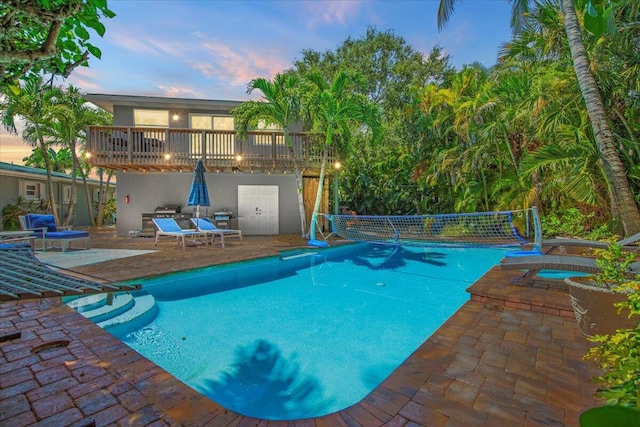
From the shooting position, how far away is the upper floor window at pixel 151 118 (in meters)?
13.2

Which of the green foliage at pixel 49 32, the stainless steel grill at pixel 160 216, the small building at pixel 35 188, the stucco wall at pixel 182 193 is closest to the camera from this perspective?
the green foliage at pixel 49 32

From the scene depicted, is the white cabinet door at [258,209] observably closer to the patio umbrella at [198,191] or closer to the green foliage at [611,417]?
the patio umbrella at [198,191]

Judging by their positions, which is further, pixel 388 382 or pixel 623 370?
pixel 388 382

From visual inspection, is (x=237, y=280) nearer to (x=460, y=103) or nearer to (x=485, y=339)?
(x=485, y=339)

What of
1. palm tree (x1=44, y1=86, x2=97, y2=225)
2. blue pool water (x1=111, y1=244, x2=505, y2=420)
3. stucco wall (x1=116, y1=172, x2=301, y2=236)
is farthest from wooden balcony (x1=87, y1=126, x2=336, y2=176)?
blue pool water (x1=111, y1=244, x2=505, y2=420)

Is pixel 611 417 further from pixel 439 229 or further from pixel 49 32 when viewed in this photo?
pixel 439 229

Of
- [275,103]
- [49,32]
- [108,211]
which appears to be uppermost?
[275,103]

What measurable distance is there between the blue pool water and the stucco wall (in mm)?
5936

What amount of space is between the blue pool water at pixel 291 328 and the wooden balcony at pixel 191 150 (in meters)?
5.31

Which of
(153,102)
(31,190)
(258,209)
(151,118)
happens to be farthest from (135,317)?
(31,190)

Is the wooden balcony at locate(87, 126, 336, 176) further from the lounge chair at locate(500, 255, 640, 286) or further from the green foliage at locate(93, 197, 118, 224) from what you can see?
the green foliage at locate(93, 197, 118, 224)

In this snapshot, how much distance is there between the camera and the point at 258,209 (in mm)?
13758

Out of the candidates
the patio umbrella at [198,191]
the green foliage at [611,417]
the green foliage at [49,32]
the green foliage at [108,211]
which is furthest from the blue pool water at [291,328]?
the green foliage at [108,211]

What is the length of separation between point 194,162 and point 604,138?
38.9 feet
